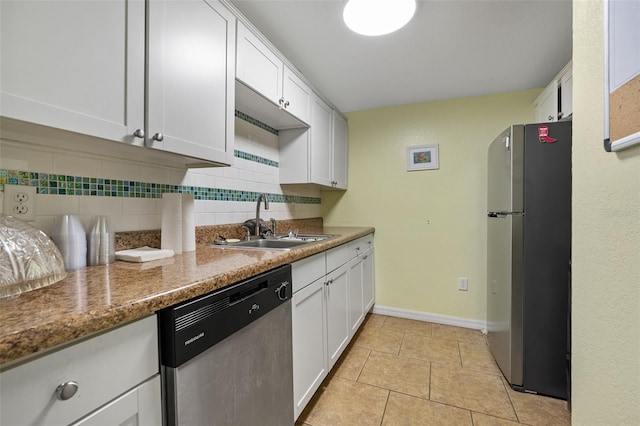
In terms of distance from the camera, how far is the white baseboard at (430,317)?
2.64 m

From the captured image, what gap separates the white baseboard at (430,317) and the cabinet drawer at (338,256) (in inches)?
43.5

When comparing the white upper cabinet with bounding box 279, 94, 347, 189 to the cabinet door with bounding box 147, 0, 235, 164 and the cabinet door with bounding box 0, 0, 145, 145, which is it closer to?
the cabinet door with bounding box 147, 0, 235, 164

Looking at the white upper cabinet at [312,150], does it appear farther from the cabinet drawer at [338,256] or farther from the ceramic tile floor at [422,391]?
the ceramic tile floor at [422,391]

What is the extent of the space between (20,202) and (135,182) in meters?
0.41

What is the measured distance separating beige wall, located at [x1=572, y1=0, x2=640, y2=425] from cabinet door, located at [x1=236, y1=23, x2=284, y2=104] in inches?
52.7

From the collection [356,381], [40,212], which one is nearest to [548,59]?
[356,381]

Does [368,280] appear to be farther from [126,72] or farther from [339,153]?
[126,72]

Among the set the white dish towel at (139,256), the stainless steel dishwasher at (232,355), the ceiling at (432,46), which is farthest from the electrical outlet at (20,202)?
the ceiling at (432,46)

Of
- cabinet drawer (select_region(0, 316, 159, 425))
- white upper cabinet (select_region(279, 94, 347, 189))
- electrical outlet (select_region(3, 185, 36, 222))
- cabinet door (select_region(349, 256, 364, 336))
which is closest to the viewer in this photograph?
cabinet drawer (select_region(0, 316, 159, 425))

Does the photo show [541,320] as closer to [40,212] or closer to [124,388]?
[124,388]

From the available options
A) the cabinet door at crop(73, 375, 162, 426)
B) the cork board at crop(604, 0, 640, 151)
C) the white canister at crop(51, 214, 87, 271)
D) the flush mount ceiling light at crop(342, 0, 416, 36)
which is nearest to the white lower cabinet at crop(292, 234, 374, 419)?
the cabinet door at crop(73, 375, 162, 426)

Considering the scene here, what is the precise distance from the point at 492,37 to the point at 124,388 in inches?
94.7

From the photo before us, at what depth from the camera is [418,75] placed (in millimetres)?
2244

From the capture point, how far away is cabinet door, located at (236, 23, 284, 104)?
57.3 inches
